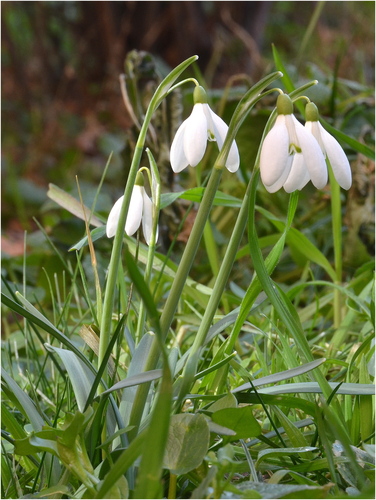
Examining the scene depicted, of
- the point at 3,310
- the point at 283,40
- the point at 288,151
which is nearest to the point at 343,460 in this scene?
the point at 288,151

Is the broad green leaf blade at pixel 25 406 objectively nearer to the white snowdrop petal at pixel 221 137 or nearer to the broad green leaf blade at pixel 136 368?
the broad green leaf blade at pixel 136 368

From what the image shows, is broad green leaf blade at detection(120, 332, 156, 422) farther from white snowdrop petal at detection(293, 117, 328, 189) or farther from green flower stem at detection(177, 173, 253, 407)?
white snowdrop petal at detection(293, 117, 328, 189)

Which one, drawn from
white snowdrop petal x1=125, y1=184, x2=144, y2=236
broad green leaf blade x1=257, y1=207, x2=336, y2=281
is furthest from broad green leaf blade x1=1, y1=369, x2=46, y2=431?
broad green leaf blade x1=257, y1=207, x2=336, y2=281

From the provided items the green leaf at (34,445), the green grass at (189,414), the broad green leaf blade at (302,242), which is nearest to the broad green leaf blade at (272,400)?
the green grass at (189,414)

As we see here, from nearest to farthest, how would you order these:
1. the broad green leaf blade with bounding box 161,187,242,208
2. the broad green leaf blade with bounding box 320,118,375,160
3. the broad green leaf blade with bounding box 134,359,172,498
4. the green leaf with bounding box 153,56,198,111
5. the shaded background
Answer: the broad green leaf blade with bounding box 134,359,172,498 < the green leaf with bounding box 153,56,198,111 < the broad green leaf blade with bounding box 161,187,242,208 < the broad green leaf blade with bounding box 320,118,375,160 < the shaded background

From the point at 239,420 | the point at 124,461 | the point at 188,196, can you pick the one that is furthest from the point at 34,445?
the point at 188,196
